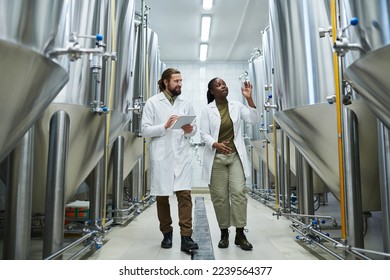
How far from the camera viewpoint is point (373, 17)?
3.66ft

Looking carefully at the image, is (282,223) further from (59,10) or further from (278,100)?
(59,10)

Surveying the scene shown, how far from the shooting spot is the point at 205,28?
587 cm

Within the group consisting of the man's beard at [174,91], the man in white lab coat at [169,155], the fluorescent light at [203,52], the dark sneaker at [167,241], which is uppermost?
the fluorescent light at [203,52]

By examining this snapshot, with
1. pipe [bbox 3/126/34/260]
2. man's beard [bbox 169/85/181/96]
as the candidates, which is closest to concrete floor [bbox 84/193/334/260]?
pipe [bbox 3/126/34/260]

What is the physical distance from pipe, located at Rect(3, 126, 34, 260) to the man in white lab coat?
2.68ft

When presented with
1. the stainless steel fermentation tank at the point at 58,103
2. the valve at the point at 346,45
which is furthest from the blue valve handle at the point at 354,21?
the stainless steel fermentation tank at the point at 58,103

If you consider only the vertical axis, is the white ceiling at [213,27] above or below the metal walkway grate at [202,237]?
above

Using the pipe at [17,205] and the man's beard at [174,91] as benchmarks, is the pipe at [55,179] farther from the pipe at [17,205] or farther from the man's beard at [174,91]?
the man's beard at [174,91]

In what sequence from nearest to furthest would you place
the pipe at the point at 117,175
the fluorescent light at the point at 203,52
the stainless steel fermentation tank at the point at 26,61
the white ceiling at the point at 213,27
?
the stainless steel fermentation tank at the point at 26,61 → the pipe at the point at 117,175 → the white ceiling at the point at 213,27 → the fluorescent light at the point at 203,52

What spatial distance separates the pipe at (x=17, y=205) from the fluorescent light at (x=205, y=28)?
454cm

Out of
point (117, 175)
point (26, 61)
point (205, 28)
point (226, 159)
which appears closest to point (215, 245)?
point (226, 159)

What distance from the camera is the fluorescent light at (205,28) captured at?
5520 mm

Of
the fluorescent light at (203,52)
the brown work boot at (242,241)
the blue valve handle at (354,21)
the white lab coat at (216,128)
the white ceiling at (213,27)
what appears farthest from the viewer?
the fluorescent light at (203,52)

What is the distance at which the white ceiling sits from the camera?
5145 millimetres
